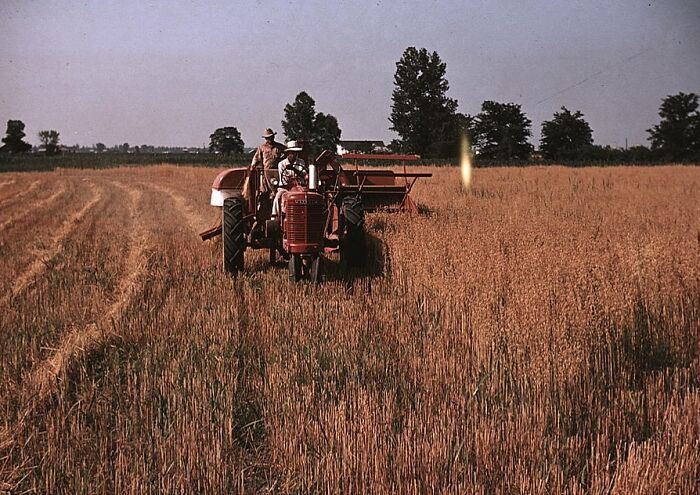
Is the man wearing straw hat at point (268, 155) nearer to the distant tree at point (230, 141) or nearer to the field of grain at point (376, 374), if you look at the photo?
the field of grain at point (376, 374)

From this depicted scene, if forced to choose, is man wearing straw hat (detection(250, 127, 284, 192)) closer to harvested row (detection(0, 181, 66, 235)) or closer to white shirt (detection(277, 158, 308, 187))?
white shirt (detection(277, 158, 308, 187))

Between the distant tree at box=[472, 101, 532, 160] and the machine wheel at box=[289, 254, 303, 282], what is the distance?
67.2 m

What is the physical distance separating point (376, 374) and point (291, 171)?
4459 mm

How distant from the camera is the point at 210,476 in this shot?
10.5 feet

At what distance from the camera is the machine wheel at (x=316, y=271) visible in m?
7.56

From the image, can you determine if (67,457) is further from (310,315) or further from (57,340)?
(310,315)

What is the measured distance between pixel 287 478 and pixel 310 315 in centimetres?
297

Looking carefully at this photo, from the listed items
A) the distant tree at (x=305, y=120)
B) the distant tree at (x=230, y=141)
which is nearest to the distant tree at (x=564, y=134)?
the distant tree at (x=305, y=120)

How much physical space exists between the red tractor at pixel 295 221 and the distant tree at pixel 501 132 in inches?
2577

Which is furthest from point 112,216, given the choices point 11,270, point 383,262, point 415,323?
point 415,323

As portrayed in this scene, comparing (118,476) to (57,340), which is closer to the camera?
(118,476)

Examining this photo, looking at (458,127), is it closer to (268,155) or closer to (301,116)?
(301,116)

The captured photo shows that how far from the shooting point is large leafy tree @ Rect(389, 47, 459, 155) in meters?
70.9

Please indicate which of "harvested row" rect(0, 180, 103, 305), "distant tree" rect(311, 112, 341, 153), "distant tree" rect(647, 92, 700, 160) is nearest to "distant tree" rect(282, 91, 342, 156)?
"distant tree" rect(311, 112, 341, 153)
